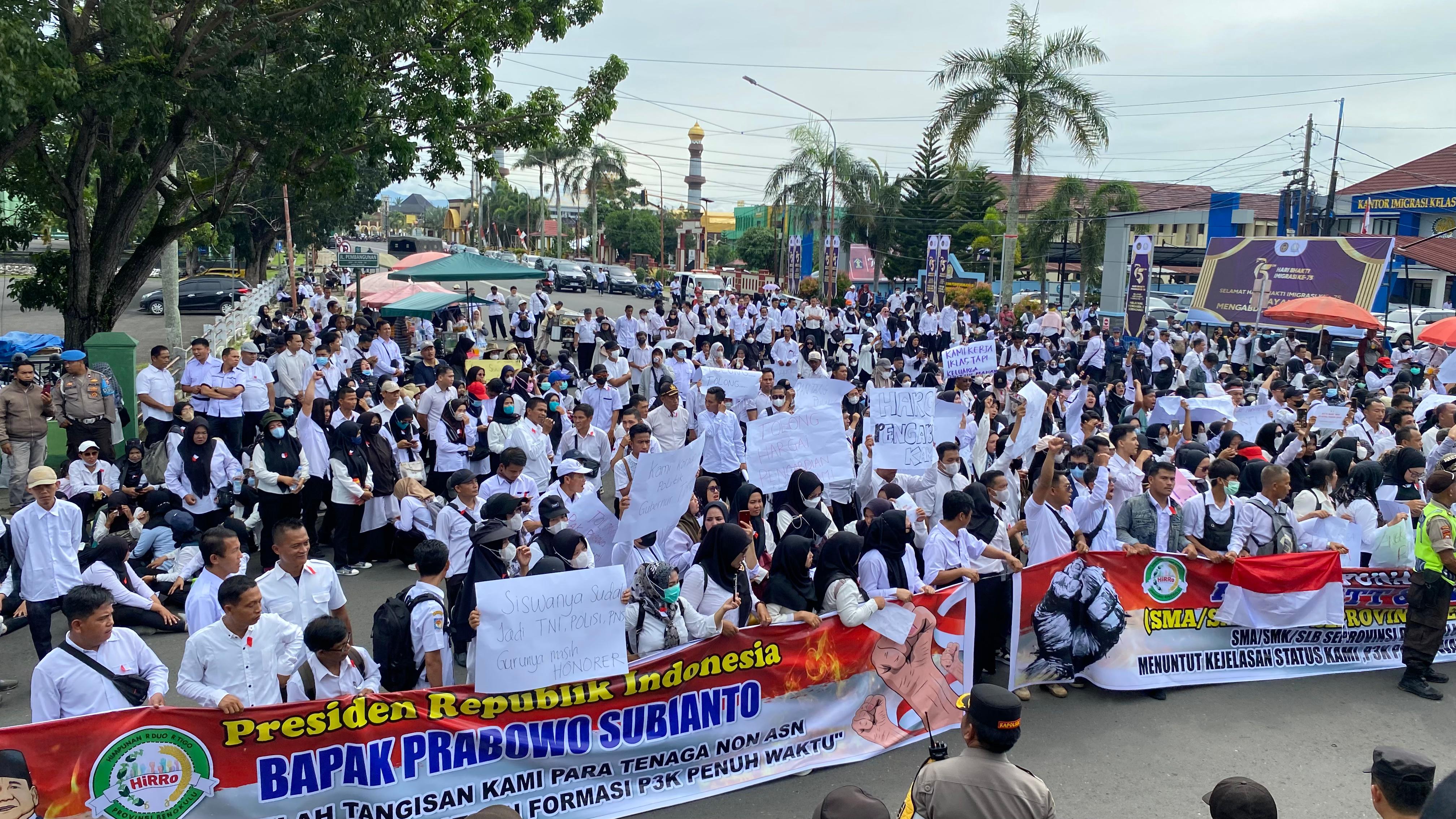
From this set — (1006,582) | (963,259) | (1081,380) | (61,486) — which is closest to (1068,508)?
(1006,582)

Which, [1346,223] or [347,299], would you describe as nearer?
[347,299]

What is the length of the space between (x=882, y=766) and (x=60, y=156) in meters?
15.5

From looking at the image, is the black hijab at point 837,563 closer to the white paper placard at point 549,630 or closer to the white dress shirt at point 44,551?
the white paper placard at point 549,630

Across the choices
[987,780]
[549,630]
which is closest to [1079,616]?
[987,780]

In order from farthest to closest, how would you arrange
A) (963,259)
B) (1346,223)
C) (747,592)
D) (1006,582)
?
(963,259) < (1346,223) < (1006,582) < (747,592)

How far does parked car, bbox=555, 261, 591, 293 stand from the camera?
49375mm

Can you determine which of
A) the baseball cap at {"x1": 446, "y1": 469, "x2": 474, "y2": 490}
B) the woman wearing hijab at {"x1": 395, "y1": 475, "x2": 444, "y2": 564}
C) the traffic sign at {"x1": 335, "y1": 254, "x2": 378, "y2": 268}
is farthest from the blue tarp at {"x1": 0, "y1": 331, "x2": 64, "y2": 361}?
the baseball cap at {"x1": 446, "y1": 469, "x2": 474, "y2": 490}

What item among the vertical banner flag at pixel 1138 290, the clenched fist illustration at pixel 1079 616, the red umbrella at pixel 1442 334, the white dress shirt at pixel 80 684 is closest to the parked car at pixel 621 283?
the vertical banner flag at pixel 1138 290

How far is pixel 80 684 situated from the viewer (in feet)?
14.5

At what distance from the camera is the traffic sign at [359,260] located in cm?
1953

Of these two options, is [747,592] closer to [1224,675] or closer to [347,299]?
[1224,675]

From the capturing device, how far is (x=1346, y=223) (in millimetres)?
47188

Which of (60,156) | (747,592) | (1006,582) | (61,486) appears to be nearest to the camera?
(747,592)

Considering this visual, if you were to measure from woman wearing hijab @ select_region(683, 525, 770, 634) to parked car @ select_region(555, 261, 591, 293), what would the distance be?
44.6 meters
